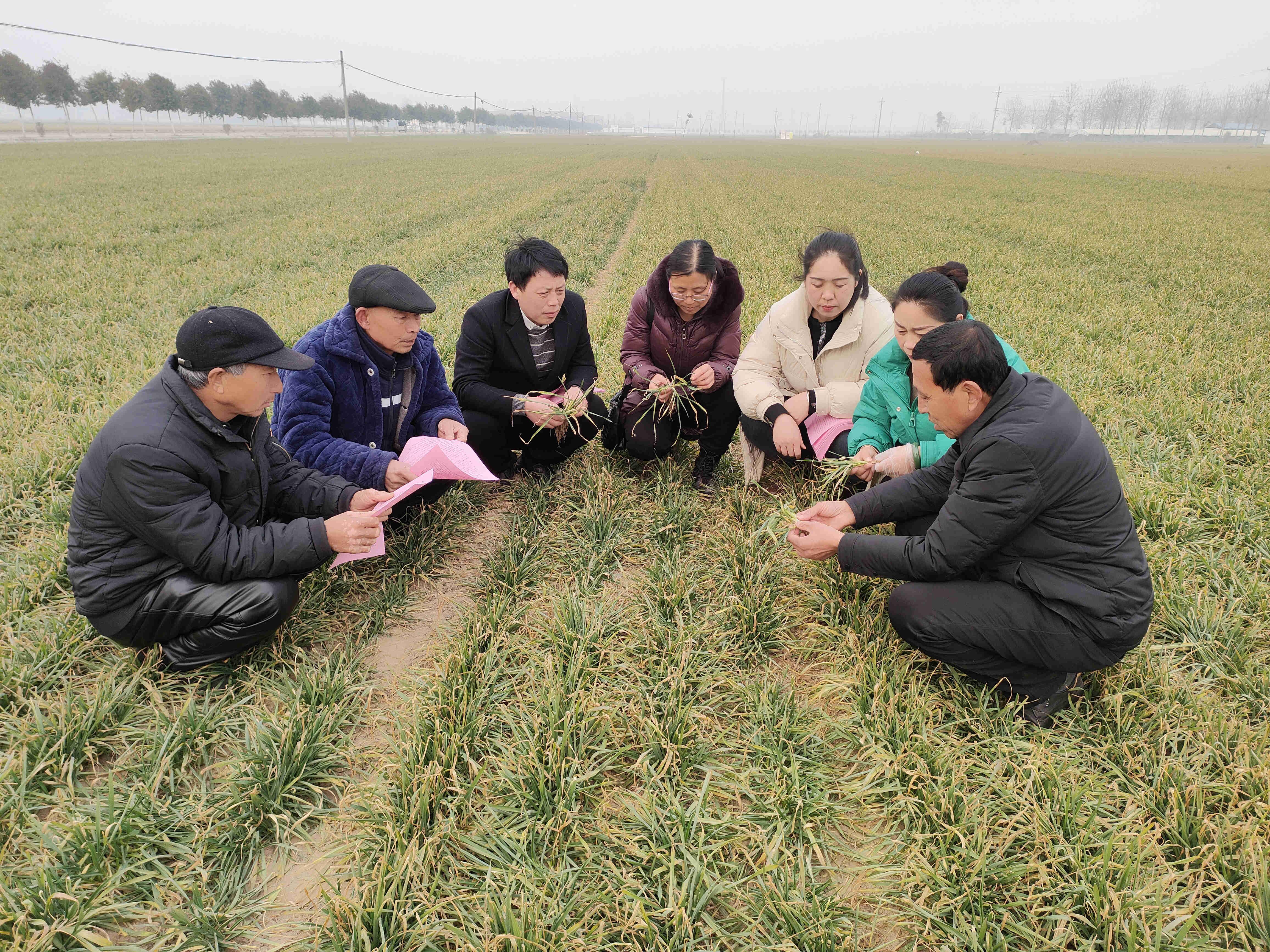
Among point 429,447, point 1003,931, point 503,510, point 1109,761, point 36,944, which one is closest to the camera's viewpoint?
point 36,944

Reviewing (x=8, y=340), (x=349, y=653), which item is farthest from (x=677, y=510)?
(x=8, y=340)

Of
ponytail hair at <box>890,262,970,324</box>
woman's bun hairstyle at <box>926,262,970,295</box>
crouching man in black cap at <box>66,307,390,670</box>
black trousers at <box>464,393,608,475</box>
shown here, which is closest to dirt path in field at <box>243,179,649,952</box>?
black trousers at <box>464,393,608,475</box>

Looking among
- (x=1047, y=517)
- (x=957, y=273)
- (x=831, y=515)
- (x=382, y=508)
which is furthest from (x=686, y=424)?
(x=1047, y=517)

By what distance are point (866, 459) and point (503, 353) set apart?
104 inches

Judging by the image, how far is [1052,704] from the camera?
2898 millimetres

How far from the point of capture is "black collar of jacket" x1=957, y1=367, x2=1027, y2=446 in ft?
8.92

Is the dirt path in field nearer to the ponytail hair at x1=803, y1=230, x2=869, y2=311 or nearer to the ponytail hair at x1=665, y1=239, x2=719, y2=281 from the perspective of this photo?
the ponytail hair at x1=665, y1=239, x2=719, y2=281

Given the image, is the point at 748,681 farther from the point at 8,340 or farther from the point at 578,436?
the point at 8,340

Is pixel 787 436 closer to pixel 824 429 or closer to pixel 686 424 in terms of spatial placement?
pixel 824 429

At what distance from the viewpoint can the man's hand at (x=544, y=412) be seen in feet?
14.8

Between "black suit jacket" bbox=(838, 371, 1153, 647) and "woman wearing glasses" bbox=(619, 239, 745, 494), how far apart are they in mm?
2288

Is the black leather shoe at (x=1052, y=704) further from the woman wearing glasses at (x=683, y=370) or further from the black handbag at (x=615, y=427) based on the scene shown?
the black handbag at (x=615, y=427)

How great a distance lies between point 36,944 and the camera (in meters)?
1.92

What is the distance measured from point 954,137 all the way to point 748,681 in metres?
198
